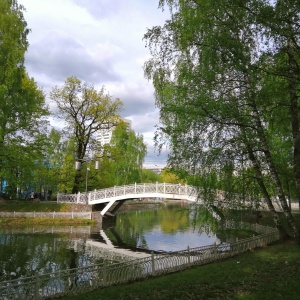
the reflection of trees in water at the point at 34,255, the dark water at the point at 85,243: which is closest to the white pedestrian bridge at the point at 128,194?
the dark water at the point at 85,243

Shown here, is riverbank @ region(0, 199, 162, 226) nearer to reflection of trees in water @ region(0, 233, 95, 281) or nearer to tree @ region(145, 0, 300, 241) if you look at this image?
reflection of trees in water @ region(0, 233, 95, 281)

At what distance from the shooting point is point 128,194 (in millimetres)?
29125

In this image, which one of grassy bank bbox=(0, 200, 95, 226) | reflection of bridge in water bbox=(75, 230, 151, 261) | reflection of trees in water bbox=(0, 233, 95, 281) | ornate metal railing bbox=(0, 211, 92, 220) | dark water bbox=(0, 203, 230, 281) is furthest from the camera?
ornate metal railing bbox=(0, 211, 92, 220)

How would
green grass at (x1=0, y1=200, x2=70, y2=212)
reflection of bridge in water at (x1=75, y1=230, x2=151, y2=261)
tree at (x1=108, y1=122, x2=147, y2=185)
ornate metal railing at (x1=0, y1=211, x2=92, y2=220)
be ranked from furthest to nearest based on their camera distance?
tree at (x1=108, y1=122, x2=147, y2=185) → green grass at (x1=0, y1=200, x2=70, y2=212) → ornate metal railing at (x1=0, y1=211, x2=92, y2=220) → reflection of bridge in water at (x1=75, y1=230, x2=151, y2=261)

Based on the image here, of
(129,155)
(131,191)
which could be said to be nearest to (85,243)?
(131,191)

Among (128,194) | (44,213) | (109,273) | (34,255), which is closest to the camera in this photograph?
(109,273)

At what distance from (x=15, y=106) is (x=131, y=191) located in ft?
38.7

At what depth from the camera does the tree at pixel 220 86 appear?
8305mm

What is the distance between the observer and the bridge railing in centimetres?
2666

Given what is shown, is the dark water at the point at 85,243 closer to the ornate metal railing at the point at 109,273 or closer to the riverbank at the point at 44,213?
the ornate metal railing at the point at 109,273

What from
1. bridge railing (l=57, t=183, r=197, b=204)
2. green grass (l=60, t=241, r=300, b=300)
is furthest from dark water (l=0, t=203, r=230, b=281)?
bridge railing (l=57, t=183, r=197, b=204)

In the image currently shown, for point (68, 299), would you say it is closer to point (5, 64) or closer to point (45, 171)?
point (5, 64)

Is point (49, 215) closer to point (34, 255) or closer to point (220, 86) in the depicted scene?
point (34, 255)

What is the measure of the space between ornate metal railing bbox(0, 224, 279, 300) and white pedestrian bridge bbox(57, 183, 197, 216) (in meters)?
12.6
